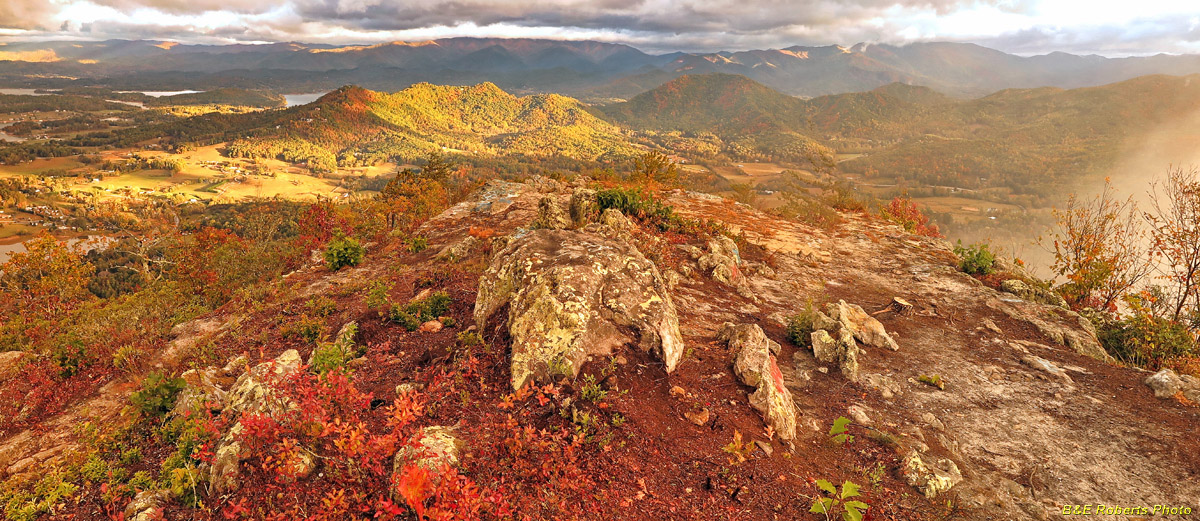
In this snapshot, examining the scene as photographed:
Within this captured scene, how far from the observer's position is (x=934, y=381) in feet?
31.3

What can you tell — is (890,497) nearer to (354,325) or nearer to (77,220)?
(354,325)

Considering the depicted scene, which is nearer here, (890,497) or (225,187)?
(890,497)

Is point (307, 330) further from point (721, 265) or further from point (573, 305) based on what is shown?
point (721, 265)

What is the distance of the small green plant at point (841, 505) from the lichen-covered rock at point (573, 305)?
9.69ft

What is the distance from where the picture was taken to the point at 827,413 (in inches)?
320

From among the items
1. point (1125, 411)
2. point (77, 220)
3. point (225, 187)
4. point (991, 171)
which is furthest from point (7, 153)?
point (991, 171)

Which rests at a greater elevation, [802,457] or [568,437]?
[568,437]

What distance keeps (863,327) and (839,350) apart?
198cm

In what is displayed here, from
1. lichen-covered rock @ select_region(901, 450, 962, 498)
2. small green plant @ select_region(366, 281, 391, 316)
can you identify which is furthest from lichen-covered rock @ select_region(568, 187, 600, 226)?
lichen-covered rock @ select_region(901, 450, 962, 498)

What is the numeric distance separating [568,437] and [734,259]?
34.2ft

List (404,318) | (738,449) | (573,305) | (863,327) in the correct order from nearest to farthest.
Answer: (738,449), (573,305), (404,318), (863,327)

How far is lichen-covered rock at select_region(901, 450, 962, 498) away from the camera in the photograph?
633 centimetres

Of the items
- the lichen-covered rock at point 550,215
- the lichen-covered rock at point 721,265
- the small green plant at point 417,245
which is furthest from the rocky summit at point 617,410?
the small green plant at point 417,245

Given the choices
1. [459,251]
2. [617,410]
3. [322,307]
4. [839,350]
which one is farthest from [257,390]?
[839,350]
